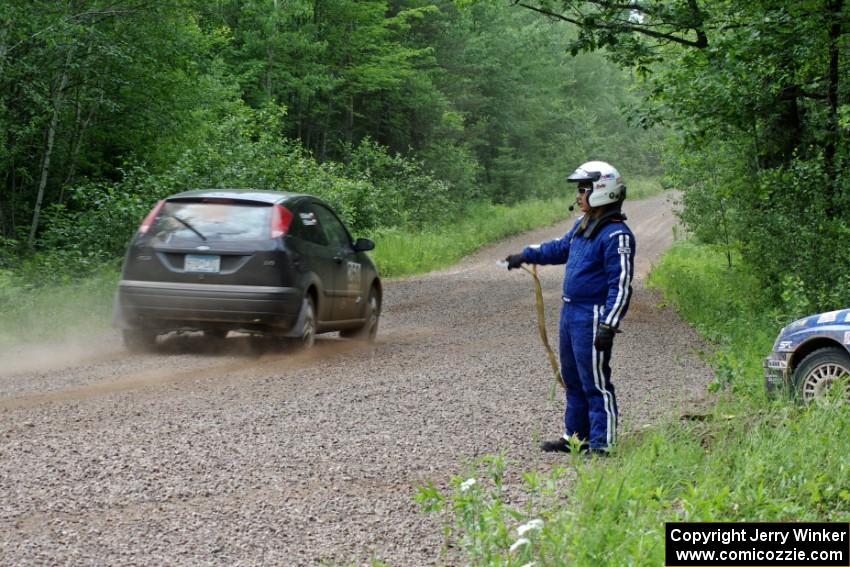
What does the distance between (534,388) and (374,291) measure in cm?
470

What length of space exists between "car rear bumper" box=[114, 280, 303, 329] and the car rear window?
57 cm

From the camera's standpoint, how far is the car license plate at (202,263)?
11.5m

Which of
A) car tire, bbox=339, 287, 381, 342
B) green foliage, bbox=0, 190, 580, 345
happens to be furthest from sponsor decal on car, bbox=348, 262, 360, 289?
green foliage, bbox=0, 190, 580, 345

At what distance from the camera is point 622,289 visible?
271 inches

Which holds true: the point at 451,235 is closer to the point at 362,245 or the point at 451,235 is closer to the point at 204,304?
the point at 362,245

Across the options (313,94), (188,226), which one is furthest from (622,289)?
(313,94)

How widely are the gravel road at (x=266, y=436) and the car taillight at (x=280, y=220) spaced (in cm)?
130

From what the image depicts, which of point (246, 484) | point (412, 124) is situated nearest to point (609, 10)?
point (246, 484)

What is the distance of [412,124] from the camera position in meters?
44.1

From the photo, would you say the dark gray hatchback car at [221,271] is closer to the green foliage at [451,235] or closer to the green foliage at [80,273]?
the green foliage at [80,273]

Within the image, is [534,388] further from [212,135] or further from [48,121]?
[212,135]

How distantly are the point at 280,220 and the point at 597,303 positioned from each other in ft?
17.9

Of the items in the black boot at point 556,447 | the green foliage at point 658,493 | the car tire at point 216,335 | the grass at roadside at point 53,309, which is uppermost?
the grass at roadside at point 53,309

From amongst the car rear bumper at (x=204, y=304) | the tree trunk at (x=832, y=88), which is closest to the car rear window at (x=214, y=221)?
the car rear bumper at (x=204, y=304)
